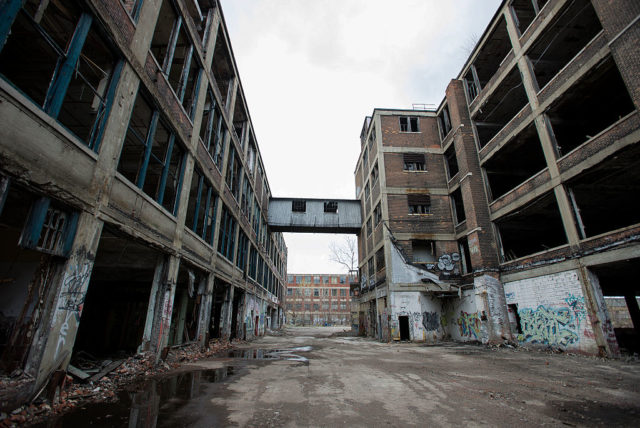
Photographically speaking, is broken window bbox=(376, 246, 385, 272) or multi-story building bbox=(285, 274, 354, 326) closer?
broken window bbox=(376, 246, 385, 272)

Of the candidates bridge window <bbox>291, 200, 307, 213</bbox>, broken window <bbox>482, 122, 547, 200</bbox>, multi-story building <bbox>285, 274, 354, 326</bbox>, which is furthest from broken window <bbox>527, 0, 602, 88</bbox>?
multi-story building <bbox>285, 274, 354, 326</bbox>

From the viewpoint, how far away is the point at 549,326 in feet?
38.8

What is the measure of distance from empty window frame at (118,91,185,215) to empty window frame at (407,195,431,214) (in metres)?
15.0

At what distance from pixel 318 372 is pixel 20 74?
432 inches

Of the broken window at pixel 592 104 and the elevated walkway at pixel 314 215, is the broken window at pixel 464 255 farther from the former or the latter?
the elevated walkway at pixel 314 215

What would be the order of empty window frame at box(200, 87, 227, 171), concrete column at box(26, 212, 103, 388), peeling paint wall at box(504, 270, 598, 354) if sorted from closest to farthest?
concrete column at box(26, 212, 103, 388) < peeling paint wall at box(504, 270, 598, 354) < empty window frame at box(200, 87, 227, 171)

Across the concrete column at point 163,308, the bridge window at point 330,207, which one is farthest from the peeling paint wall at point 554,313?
the bridge window at point 330,207

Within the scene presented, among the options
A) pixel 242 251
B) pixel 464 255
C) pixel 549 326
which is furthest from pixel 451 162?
pixel 242 251

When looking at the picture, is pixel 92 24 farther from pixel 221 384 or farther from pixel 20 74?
pixel 221 384

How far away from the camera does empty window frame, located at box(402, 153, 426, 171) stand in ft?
69.2

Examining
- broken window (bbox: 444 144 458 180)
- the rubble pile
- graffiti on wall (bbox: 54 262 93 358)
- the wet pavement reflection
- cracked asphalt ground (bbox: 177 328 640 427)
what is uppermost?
broken window (bbox: 444 144 458 180)

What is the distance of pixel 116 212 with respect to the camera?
20.0ft

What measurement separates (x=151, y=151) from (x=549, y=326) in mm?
16208

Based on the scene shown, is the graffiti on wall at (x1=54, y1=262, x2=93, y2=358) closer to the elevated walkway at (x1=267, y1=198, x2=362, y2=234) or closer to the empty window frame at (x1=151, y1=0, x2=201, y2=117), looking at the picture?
the empty window frame at (x1=151, y1=0, x2=201, y2=117)
